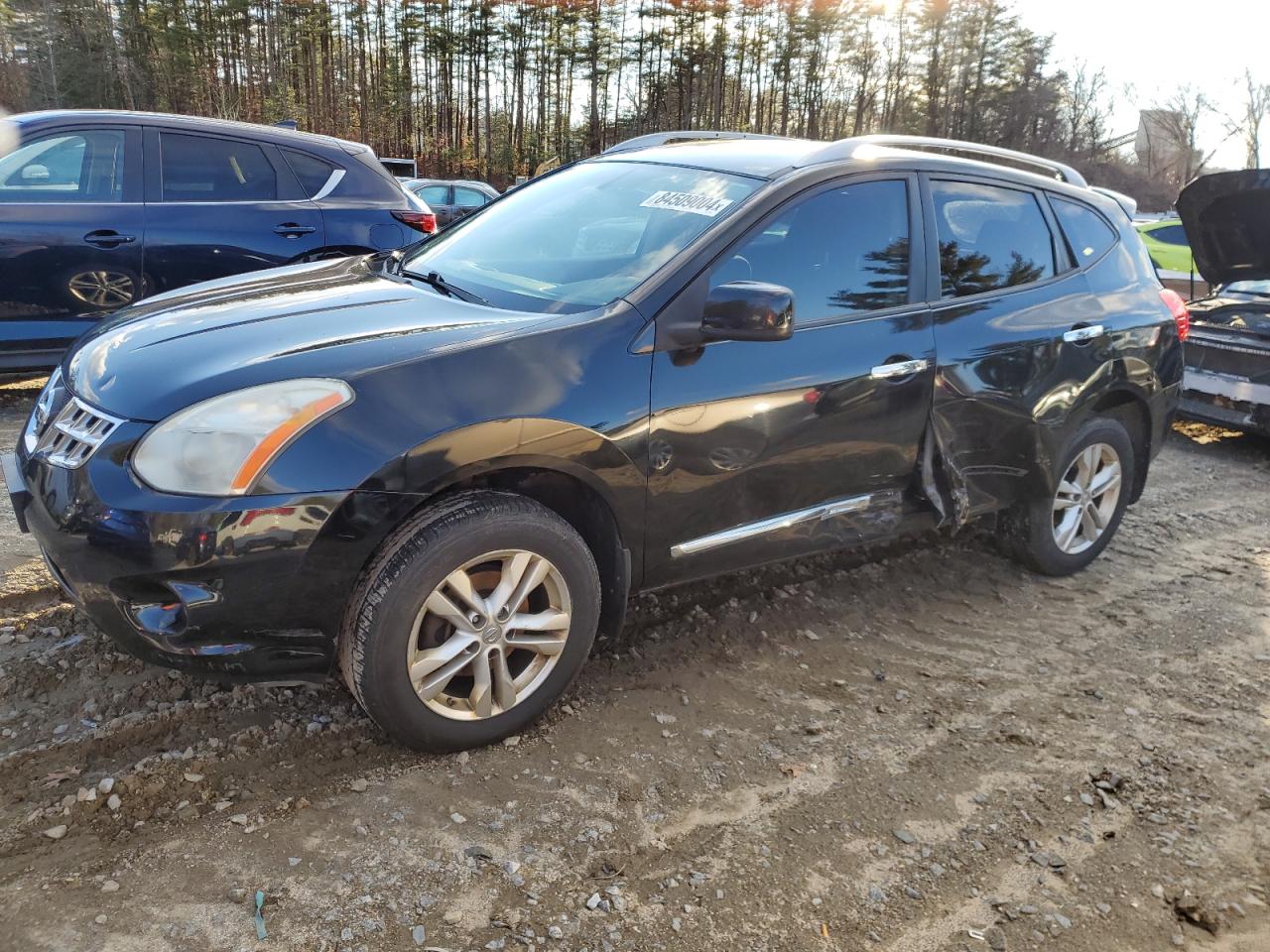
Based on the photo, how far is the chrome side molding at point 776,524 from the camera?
3.04m

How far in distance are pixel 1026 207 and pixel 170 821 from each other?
3.78 metres

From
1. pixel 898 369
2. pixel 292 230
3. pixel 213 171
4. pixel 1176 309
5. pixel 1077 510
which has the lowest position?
pixel 1077 510

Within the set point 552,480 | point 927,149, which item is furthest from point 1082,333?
point 552,480

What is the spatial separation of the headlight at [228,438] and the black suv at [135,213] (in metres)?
3.94

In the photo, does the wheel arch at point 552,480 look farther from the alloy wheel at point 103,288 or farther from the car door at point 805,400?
the alloy wheel at point 103,288

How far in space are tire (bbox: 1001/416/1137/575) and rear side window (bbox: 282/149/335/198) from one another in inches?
190

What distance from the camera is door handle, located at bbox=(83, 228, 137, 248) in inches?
223

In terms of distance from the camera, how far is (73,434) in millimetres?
2494

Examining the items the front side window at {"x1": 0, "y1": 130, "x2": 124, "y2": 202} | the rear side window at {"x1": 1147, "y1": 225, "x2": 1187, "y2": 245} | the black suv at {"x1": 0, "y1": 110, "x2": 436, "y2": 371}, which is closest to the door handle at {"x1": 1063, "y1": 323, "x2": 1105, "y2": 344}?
the black suv at {"x1": 0, "y1": 110, "x2": 436, "y2": 371}

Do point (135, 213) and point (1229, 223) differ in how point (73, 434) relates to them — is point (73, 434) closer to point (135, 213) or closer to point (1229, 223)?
point (135, 213)

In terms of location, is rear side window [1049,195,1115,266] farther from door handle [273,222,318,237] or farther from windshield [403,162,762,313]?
door handle [273,222,318,237]

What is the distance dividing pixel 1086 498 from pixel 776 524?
6.41 feet

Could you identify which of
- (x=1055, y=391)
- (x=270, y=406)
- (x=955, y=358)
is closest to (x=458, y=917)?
(x=270, y=406)

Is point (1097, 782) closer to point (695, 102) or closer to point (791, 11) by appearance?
point (695, 102)
